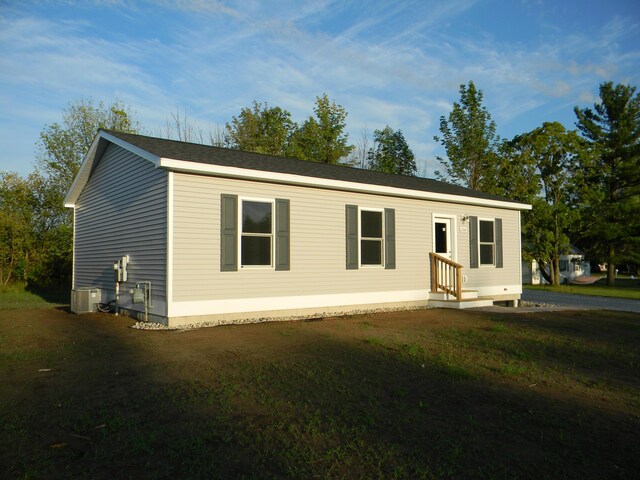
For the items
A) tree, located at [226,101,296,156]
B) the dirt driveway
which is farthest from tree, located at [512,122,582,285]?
the dirt driveway

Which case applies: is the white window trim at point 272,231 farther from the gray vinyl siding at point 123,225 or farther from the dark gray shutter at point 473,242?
the dark gray shutter at point 473,242

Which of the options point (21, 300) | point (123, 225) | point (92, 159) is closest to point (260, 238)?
point (123, 225)

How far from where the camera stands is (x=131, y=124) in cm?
2633

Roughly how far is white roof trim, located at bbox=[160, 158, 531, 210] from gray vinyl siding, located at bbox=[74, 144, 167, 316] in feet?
1.64

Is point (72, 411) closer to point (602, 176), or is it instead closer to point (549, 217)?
point (549, 217)

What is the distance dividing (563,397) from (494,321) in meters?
5.54

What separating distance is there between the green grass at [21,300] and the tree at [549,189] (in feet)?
73.1

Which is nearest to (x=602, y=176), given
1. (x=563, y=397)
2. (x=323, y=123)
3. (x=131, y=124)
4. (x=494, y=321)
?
(x=323, y=123)

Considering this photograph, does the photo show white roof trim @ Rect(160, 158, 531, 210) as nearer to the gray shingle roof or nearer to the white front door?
the gray shingle roof

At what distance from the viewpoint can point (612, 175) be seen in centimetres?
3127

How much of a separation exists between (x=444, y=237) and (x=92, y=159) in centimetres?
952

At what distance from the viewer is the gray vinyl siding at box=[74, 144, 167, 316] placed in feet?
30.1

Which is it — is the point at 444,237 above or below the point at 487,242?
above

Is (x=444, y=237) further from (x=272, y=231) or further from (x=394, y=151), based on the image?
(x=394, y=151)
